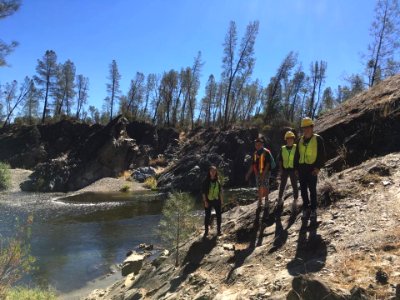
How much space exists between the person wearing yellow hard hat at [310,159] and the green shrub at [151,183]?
37.6m

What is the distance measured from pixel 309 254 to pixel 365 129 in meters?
6.57

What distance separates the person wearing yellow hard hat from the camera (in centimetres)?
807

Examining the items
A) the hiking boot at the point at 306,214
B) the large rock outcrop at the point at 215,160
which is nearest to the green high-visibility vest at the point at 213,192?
the hiking boot at the point at 306,214

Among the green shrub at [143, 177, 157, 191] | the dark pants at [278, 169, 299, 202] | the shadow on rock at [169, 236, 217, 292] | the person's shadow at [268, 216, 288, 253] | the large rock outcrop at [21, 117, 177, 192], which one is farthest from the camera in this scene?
the large rock outcrop at [21, 117, 177, 192]

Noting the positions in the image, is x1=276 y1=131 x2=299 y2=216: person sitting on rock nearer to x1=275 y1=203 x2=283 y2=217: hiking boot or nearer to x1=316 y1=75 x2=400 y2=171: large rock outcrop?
x1=275 y1=203 x2=283 y2=217: hiking boot

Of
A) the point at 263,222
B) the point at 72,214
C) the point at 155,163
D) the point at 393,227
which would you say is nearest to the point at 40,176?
the point at 155,163

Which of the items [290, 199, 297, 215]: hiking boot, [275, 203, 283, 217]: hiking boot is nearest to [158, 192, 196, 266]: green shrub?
[275, 203, 283, 217]: hiking boot

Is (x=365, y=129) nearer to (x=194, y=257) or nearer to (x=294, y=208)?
(x=294, y=208)

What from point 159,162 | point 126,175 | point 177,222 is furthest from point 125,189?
point 177,222

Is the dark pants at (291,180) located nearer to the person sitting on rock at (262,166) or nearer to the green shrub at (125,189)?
the person sitting on rock at (262,166)

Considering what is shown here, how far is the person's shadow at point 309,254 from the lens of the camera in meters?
6.52

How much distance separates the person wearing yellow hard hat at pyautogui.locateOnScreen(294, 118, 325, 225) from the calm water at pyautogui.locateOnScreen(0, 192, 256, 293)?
7.42 m

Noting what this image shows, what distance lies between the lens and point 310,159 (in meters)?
8.12

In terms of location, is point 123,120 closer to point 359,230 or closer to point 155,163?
point 155,163
